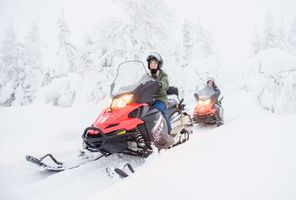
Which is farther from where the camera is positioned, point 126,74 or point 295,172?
point 126,74

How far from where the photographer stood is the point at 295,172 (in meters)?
2.68

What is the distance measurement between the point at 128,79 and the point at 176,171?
2.41 m

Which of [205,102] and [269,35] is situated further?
[269,35]

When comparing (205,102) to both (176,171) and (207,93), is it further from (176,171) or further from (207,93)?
(176,171)

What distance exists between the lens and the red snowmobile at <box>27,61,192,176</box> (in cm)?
418

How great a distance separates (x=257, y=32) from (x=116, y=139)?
35.7 meters

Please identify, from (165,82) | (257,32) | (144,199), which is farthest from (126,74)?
(257,32)

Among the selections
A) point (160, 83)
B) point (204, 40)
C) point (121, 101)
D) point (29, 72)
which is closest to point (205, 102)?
point (160, 83)

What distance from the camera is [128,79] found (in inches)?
201

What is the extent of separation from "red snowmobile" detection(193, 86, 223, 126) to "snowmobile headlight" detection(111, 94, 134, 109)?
5.09 metres

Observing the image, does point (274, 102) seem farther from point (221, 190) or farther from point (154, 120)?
point (221, 190)

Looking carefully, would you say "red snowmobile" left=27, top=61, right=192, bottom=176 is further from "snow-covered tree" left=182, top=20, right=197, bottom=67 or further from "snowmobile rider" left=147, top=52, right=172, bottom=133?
"snow-covered tree" left=182, top=20, right=197, bottom=67

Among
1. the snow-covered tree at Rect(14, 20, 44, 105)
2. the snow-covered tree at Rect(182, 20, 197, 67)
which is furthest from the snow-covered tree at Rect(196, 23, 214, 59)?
the snow-covered tree at Rect(14, 20, 44, 105)

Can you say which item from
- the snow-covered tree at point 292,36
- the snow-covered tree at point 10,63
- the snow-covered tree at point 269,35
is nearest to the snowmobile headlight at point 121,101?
the snow-covered tree at point 10,63
